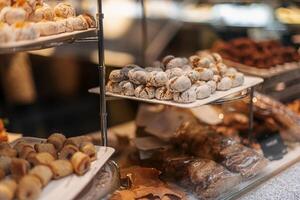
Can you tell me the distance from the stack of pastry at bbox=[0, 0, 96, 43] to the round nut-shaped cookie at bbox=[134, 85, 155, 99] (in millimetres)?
219

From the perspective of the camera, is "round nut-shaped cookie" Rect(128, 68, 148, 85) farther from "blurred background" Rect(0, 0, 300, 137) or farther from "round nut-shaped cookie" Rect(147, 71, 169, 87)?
"blurred background" Rect(0, 0, 300, 137)

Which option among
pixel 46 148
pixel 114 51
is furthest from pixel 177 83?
pixel 114 51

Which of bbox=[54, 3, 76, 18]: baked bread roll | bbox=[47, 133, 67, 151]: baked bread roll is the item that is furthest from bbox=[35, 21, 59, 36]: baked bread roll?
bbox=[47, 133, 67, 151]: baked bread roll

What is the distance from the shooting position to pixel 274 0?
2.57m

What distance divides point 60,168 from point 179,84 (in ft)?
1.30

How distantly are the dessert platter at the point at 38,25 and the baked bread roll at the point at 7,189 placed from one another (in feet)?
0.86

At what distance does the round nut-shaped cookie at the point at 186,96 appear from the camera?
4.04 feet

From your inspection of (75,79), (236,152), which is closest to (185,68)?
(236,152)

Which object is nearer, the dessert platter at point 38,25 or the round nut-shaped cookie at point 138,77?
the dessert platter at point 38,25

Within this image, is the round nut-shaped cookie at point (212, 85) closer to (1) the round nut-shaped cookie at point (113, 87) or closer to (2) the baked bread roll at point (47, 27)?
(1) the round nut-shaped cookie at point (113, 87)

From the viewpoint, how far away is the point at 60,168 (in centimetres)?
102

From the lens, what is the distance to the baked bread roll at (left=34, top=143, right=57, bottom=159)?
109 cm

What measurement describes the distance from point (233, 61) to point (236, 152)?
0.68 m

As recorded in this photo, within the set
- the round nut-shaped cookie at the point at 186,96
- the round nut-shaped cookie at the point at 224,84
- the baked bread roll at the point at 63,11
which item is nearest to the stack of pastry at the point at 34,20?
the baked bread roll at the point at 63,11
